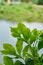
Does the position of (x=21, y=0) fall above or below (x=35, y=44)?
below

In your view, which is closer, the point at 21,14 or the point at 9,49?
the point at 9,49

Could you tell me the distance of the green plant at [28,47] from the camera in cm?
57

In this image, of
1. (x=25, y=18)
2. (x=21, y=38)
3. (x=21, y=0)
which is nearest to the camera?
(x=21, y=38)

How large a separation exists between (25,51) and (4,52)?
5 cm

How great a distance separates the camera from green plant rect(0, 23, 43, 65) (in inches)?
22.5

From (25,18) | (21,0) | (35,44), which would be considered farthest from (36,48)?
(21,0)

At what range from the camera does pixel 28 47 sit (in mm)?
604

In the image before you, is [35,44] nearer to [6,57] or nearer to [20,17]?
[6,57]

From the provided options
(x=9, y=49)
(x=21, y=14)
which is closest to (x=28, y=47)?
(x=9, y=49)

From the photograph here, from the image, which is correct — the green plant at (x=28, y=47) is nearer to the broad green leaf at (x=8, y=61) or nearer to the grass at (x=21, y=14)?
the broad green leaf at (x=8, y=61)

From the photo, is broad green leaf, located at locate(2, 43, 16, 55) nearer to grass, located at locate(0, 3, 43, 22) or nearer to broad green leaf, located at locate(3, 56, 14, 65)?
broad green leaf, located at locate(3, 56, 14, 65)

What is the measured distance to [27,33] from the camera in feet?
1.87

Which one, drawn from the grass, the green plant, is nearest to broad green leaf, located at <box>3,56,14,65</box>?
the green plant

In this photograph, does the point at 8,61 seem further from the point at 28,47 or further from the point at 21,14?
the point at 21,14
